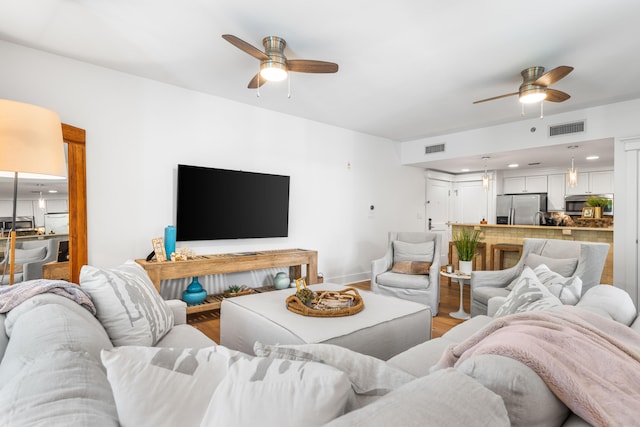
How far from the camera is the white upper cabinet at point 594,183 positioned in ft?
21.0

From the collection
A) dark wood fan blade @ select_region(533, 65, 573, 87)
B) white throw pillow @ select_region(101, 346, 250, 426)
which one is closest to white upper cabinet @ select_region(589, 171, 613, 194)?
dark wood fan blade @ select_region(533, 65, 573, 87)

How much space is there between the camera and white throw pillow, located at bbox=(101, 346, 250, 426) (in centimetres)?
69

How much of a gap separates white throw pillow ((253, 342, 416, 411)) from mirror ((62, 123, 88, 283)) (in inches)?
116

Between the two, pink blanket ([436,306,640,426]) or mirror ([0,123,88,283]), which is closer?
pink blanket ([436,306,640,426])

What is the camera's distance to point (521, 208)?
7109mm

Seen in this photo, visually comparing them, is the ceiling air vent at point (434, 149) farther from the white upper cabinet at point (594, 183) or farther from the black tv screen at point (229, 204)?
the white upper cabinet at point (594, 183)

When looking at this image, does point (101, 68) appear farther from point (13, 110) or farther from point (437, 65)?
point (437, 65)

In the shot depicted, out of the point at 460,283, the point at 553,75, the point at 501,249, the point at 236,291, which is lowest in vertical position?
the point at 236,291

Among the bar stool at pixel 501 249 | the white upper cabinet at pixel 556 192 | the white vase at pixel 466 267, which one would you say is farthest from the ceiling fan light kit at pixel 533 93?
the white upper cabinet at pixel 556 192

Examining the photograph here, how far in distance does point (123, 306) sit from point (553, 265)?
333 cm

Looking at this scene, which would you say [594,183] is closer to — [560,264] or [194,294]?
[560,264]

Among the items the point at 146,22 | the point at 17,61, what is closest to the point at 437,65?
the point at 146,22

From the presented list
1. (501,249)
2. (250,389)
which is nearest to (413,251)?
(501,249)

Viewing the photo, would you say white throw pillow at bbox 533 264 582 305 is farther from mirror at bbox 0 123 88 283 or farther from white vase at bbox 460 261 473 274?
mirror at bbox 0 123 88 283
